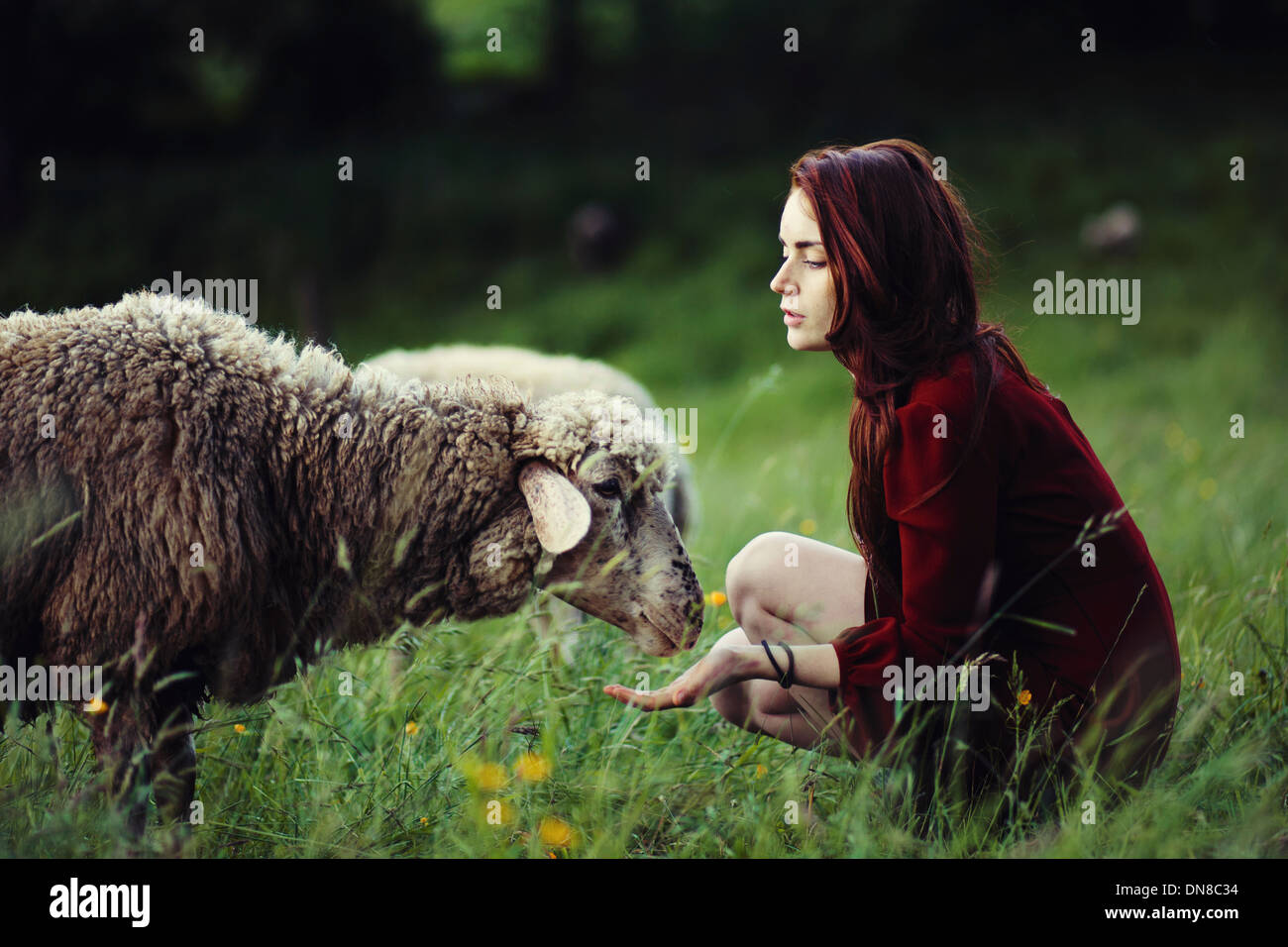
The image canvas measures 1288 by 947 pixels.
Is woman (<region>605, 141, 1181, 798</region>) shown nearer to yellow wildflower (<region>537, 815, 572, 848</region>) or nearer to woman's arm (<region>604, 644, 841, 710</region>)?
woman's arm (<region>604, 644, 841, 710</region>)

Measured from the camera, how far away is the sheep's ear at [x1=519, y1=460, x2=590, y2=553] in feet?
8.52

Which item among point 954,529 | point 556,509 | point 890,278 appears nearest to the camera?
point 954,529

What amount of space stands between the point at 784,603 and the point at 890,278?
2.85ft

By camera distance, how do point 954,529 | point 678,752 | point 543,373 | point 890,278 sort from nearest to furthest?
point 954,529 → point 890,278 → point 678,752 → point 543,373

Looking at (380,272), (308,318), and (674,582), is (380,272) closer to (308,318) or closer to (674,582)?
(308,318)

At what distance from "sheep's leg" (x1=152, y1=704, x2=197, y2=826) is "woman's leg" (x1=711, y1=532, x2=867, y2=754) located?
1.26m

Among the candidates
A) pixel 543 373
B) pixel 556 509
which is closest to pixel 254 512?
pixel 556 509

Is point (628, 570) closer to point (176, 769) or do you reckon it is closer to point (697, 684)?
point (697, 684)

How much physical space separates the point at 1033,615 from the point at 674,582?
0.88 m

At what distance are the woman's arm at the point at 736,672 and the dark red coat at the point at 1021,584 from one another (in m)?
0.04

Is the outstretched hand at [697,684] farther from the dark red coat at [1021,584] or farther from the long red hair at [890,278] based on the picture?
the long red hair at [890,278]

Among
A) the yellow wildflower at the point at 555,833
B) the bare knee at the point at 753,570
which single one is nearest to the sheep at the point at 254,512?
the bare knee at the point at 753,570

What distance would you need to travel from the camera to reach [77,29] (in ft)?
55.9

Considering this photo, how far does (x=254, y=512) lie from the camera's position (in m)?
2.58
